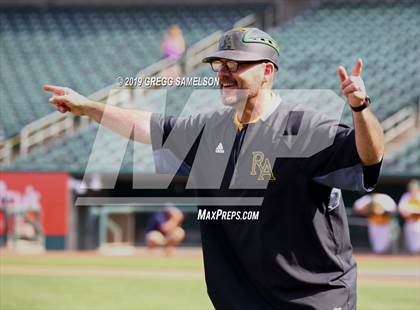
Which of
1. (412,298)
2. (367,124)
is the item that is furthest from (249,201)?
Answer: (412,298)

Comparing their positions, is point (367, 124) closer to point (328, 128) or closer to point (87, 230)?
point (328, 128)

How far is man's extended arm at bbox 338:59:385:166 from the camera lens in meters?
3.14

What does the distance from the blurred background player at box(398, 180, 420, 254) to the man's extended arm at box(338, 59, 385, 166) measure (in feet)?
52.1

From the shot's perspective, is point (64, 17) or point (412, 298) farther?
point (64, 17)

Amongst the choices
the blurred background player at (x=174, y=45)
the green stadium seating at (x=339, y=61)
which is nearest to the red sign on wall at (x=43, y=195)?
the green stadium seating at (x=339, y=61)

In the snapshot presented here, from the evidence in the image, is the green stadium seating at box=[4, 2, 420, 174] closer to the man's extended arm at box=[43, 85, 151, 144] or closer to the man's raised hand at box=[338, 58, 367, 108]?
the man's extended arm at box=[43, 85, 151, 144]

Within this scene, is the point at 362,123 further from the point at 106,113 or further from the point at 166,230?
the point at 166,230

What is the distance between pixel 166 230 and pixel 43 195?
318 cm

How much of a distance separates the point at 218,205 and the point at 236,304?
1.50ft

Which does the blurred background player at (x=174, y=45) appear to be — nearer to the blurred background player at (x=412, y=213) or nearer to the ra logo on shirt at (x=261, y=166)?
the blurred background player at (x=412, y=213)

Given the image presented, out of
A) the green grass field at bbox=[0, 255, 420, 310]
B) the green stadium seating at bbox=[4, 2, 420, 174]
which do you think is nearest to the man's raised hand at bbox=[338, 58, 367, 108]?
the green grass field at bbox=[0, 255, 420, 310]

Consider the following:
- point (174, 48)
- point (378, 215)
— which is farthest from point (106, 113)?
point (174, 48)

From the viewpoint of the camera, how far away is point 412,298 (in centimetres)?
1058

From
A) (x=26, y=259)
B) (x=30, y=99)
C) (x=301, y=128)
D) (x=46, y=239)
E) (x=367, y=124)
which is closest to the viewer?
(x=367, y=124)
